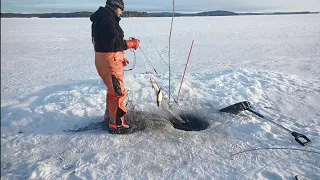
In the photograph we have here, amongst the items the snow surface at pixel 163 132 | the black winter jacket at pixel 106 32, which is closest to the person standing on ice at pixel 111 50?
the black winter jacket at pixel 106 32

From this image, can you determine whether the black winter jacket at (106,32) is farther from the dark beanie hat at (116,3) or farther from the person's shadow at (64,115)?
the person's shadow at (64,115)

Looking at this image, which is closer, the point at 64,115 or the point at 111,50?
the point at 111,50

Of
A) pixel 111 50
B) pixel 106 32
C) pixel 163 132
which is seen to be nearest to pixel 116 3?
pixel 106 32

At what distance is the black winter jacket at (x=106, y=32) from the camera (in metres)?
3.37

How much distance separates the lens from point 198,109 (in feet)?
15.2

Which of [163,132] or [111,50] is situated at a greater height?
[111,50]

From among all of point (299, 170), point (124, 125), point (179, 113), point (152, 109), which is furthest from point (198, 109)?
point (299, 170)

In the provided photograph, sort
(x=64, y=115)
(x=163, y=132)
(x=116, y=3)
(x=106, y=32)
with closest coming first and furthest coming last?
(x=106, y=32) → (x=116, y=3) → (x=163, y=132) → (x=64, y=115)

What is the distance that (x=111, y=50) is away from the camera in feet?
11.2

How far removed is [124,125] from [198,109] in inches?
51.0

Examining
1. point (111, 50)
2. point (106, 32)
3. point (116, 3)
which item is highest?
point (116, 3)

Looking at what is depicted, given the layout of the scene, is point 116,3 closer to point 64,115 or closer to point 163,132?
point 163,132

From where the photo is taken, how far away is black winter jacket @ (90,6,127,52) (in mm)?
3371

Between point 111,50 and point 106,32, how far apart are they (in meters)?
0.21
